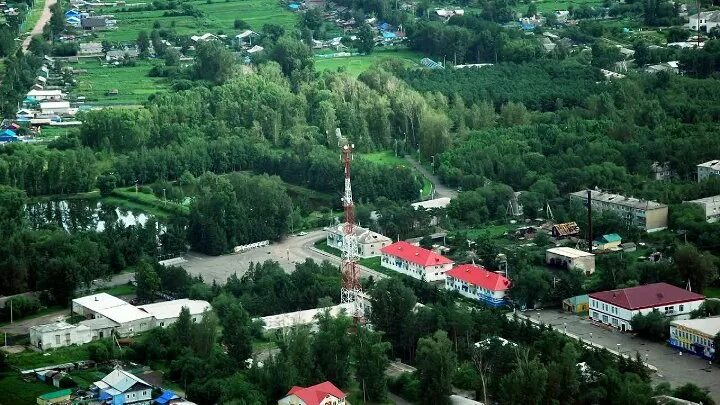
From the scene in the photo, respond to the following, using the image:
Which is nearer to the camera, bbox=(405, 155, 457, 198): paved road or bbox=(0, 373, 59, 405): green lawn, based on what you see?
bbox=(0, 373, 59, 405): green lawn

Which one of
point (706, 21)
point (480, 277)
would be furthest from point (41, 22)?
point (480, 277)

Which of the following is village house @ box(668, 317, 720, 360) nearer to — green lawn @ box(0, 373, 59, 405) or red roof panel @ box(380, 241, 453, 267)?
red roof panel @ box(380, 241, 453, 267)

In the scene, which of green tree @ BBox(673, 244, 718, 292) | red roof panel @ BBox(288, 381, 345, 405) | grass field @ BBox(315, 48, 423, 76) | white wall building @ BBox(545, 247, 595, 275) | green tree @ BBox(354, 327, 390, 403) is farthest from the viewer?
grass field @ BBox(315, 48, 423, 76)

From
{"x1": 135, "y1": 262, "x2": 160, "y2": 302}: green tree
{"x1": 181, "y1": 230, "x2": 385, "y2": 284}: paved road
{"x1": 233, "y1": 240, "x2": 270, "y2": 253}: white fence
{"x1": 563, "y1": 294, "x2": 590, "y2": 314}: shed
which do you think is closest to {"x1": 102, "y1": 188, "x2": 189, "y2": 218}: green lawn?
{"x1": 233, "y1": 240, "x2": 270, "y2": 253}: white fence

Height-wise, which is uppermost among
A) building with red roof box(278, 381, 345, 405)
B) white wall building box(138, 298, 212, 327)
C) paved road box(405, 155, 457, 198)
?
building with red roof box(278, 381, 345, 405)

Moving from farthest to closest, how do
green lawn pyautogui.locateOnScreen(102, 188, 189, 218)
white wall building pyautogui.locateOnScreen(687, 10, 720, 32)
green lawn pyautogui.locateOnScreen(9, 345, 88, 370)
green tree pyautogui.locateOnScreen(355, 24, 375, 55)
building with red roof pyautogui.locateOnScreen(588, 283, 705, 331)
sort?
green tree pyautogui.locateOnScreen(355, 24, 375, 55) → white wall building pyautogui.locateOnScreen(687, 10, 720, 32) → green lawn pyautogui.locateOnScreen(102, 188, 189, 218) → building with red roof pyautogui.locateOnScreen(588, 283, 705, 331) → green lawn pyautogui.locateOnScreen(9, 345, 88, 370)

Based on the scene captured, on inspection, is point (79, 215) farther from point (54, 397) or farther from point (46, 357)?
point (54, 397)

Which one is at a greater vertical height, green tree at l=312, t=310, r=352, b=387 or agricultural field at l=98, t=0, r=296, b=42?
green tree at l=312, t=310, r=352, b=387
